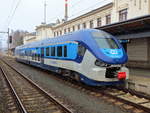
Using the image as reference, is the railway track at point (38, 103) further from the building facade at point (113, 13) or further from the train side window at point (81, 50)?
the building facade at point (113, 13)

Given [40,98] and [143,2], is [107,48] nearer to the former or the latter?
[40,98]

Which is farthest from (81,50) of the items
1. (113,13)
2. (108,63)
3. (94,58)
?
(113,13)

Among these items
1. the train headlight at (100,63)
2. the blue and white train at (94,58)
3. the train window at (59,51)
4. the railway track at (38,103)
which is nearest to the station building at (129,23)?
the blue and white train at (94,58)

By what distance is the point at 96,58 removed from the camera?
8742 mm

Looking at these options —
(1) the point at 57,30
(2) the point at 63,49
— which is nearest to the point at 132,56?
(2) the point at 63,49

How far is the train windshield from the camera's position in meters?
9.38

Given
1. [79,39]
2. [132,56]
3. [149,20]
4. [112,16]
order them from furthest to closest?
1. [112,16]
2. [132,56]
3. [149,20]
4. [79,39]

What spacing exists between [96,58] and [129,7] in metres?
13.8

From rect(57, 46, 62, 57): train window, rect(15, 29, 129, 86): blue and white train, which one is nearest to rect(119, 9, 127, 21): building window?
rect(57, 46, 62, 57): train window

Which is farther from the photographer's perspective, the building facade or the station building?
the building facade

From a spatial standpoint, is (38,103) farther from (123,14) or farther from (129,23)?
(123,14)

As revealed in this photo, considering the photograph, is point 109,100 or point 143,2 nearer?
point 109,100

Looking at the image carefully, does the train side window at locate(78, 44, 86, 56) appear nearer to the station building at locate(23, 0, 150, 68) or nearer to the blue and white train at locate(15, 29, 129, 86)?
the blue and white train at locate(15, 29, 129, 86)

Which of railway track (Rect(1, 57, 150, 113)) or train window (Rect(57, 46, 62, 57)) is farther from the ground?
train window (Rect(57, 46, 62, 57))
